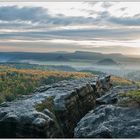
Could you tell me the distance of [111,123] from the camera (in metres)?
15.3

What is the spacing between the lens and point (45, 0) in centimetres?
1447

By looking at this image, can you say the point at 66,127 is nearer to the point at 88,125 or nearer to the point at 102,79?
the point at 88,125

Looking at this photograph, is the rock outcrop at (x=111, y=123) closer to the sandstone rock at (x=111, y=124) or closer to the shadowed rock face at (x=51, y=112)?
the sandstone rock at (x=111, y=124)

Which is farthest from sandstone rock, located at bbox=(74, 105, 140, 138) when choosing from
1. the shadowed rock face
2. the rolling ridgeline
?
the shadowed rock face

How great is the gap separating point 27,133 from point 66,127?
4.15m

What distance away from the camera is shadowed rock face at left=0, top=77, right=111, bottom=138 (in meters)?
15.8

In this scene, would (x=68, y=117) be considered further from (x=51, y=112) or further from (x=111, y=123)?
Result: (x=111, y=123)

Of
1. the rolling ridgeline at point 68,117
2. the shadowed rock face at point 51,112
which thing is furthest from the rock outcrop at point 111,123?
the shadowed rock face at point 51,112

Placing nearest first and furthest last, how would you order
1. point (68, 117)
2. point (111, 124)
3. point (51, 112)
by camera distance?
point (111, 124) → point (51, 112) → point (68, 117)

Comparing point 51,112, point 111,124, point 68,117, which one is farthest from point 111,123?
point 68,117

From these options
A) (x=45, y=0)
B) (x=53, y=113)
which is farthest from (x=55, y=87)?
(x=45, y=0)

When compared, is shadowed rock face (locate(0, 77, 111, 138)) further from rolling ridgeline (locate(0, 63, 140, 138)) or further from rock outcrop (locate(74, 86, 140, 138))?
rock outcrop (locate(74, 86, 140, 138))

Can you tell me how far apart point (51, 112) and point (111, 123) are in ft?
14.8

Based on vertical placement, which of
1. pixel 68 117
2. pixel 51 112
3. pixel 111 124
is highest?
pixel 111 124
